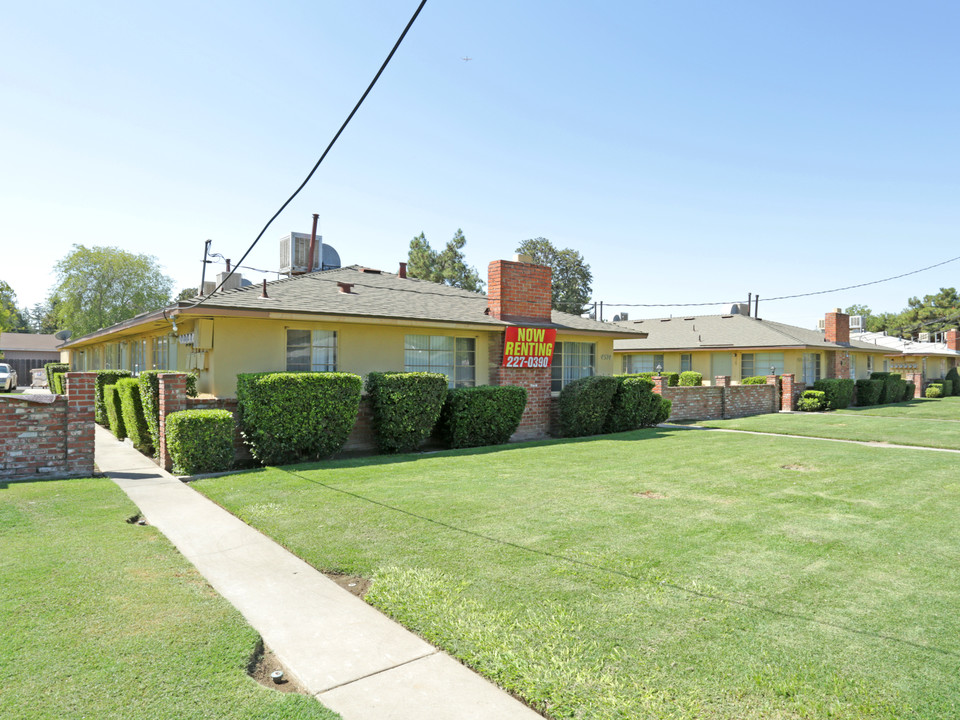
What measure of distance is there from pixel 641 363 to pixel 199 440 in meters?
25.0

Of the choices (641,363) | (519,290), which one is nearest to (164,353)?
(519,290)

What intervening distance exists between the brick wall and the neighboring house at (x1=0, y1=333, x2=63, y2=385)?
5287 centimetres

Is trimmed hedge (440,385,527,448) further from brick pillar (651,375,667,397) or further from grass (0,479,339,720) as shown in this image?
grass (0,479,339,720)

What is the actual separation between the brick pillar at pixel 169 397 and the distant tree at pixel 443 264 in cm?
4938

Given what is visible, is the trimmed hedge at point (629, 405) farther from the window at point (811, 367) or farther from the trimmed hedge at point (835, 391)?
the window at point (811, 367)

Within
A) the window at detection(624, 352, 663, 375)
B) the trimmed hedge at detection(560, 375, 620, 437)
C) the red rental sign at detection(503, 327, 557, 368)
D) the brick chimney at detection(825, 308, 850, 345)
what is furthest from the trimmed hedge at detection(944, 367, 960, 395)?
the red rental sign at detection(503, 327, 557, 368)

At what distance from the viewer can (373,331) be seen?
12.8m

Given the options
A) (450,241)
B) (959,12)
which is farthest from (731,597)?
(450,241)

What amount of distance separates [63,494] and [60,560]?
3210 mm

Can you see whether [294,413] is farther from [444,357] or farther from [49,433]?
[444,357]

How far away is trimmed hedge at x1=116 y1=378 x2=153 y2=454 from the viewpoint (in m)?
11.5

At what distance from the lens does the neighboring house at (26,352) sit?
5200 centimetres

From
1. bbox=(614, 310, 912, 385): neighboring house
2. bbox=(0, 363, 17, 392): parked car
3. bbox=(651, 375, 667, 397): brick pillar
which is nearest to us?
bbox=(651, 375, 667, 397): brick pillar

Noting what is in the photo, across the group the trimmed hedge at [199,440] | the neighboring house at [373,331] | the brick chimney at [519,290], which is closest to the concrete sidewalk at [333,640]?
the trimmed hedge at [199,440]
